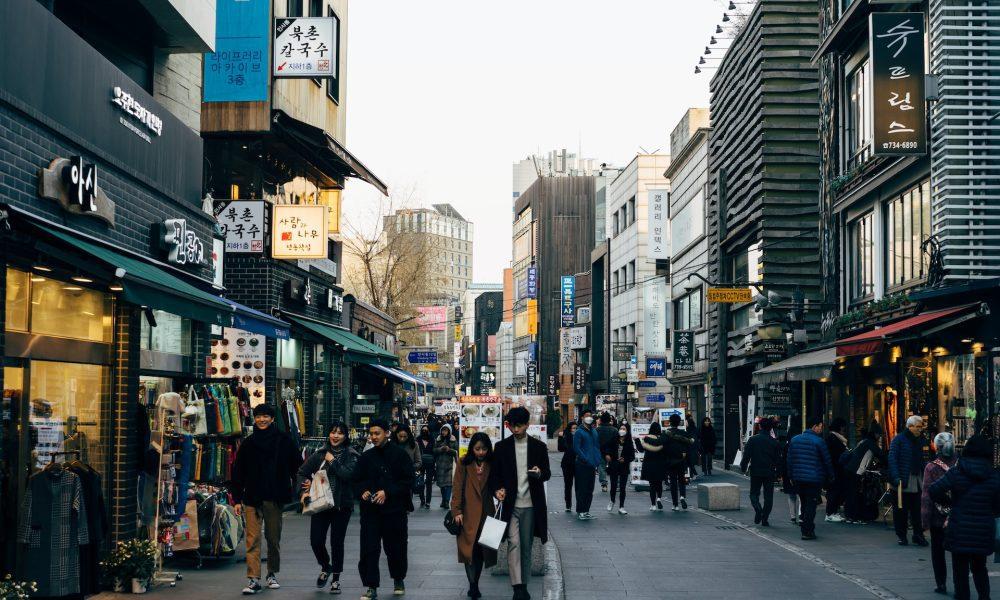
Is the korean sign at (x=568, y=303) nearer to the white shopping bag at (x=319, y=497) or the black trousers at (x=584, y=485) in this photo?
the black trousers at (x=584, y=485)

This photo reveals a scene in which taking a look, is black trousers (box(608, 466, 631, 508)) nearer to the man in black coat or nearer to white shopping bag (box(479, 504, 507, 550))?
the man in black coat

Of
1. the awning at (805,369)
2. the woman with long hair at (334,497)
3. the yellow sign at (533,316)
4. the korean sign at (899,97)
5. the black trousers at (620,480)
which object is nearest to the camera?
the woman with long hair at (334,497)

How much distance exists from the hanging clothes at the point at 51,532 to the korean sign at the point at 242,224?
12622mm

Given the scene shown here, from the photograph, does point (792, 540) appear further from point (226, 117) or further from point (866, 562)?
point (226, 117)

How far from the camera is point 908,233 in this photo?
22562 mm

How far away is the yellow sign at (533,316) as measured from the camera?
10350 centimetres

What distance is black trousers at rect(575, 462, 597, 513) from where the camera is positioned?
2083cm

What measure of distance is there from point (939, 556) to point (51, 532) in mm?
8691

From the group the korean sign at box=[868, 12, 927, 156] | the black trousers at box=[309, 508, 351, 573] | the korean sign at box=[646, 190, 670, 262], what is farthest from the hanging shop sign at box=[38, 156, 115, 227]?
the korean sign at box=[646, 190, 670, 262]

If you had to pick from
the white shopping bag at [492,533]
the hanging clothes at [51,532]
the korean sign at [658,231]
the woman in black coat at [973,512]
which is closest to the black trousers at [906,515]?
the woman in black coat at [973,512]

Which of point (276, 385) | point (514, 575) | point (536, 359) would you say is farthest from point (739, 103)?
point (536, 359)

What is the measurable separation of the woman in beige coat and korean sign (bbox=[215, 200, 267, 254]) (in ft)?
40.2

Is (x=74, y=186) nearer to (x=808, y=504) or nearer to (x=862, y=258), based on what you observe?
(x=808, y=504)

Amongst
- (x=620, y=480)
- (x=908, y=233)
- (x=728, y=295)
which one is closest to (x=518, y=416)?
(x=620, y=480)
